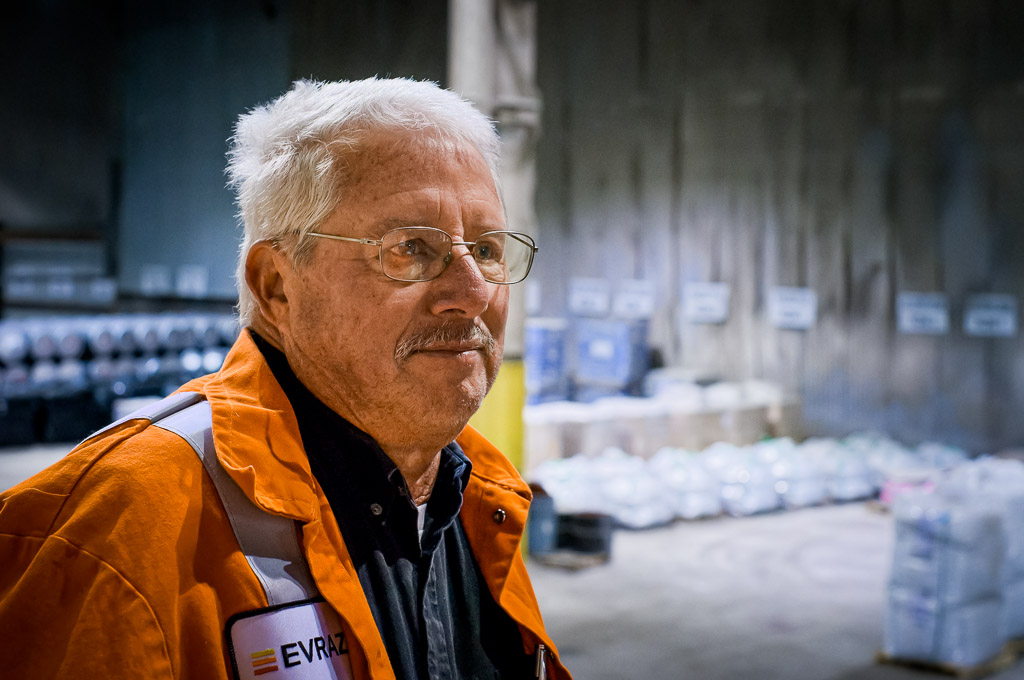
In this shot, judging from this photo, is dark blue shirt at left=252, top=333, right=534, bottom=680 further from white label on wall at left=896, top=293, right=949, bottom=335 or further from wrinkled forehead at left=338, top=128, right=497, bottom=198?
white label on wall at left=896, top=293, right=949, bottom=335

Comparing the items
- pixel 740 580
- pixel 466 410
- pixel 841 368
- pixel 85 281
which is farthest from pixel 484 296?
pixel 85 281

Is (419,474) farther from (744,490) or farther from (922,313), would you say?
(922,313)

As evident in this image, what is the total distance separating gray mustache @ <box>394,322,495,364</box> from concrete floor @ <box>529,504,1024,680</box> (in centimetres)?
375

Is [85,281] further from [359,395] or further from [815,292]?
[359,395]

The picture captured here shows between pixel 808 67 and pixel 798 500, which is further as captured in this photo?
pixel 808 67

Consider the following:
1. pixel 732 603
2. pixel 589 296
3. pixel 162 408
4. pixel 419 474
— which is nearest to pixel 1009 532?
pixel 732 603

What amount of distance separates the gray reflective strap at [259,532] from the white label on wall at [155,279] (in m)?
14.7

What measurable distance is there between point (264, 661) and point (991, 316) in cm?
914

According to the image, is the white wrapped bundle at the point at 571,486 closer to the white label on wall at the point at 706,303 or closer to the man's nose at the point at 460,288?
the white label on wall at the point at 706,303

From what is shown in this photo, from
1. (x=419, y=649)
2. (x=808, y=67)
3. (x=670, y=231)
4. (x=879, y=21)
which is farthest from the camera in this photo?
(x=670, y=231)

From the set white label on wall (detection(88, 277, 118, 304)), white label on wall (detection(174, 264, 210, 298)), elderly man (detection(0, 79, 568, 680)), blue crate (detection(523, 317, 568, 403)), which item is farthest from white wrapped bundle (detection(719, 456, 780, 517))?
white label on wall (detection(88, 277, 118, 304))

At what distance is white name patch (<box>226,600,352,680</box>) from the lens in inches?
45.8

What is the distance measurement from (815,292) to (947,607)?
6.29 meters

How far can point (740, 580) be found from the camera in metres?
6.34
